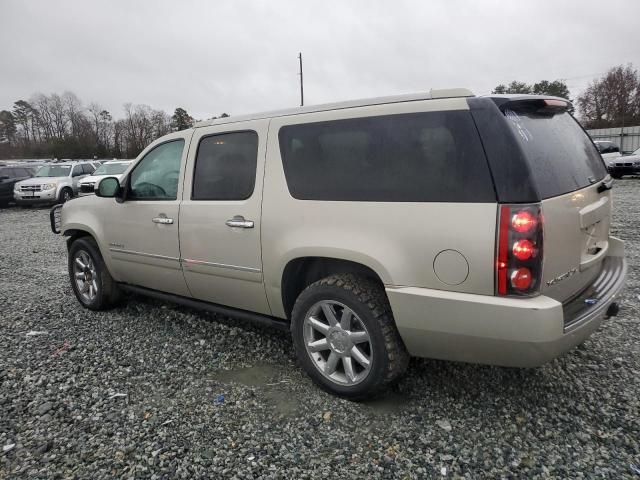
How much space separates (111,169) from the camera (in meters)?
17.9

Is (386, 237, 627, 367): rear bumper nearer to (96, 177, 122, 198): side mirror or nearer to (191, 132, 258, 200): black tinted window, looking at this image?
(191, 132, 258, 200): black tinted window

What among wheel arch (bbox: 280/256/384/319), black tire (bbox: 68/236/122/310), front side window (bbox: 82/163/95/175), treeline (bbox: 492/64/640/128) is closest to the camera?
wheel arch (bbox: 280/256/384/319)

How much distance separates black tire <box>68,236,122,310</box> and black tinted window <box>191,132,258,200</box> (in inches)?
65.5

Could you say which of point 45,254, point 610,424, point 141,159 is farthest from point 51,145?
point 610,424

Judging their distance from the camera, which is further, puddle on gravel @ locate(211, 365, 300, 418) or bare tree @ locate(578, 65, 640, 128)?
bare tree @ locate(578, 65, 640, 128)

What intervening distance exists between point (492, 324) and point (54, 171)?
19600mm

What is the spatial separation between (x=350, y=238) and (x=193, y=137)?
1810 mm

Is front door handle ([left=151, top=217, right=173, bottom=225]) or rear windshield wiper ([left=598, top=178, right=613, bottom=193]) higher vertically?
rear windshield wiper ([left=598, top=178, right=613, bottom=193])

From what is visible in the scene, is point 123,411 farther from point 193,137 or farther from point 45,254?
point 45,254

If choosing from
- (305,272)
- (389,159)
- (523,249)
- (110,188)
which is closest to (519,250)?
(523,249)

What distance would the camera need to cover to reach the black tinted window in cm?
330

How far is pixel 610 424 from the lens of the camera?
256 centimetres

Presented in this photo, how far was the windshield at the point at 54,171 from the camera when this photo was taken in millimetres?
17875

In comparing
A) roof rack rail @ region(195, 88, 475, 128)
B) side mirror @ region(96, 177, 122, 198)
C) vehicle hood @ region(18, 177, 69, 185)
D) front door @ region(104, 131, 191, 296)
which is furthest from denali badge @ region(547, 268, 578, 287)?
vehicle hood @ region(18, 177, 69, 185)
